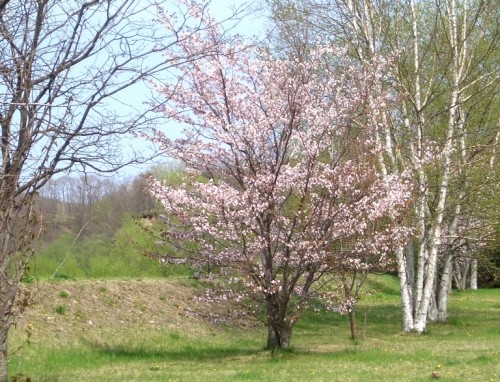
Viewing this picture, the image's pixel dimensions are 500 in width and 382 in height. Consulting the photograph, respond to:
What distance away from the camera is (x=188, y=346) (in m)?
15.9

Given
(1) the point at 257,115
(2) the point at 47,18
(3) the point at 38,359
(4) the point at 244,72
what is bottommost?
(3) the point at 38,359

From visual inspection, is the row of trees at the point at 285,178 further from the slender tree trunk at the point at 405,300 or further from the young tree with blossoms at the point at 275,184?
the slender tree trunk at the point at 405,300

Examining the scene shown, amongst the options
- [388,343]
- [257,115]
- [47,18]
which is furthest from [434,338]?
[47,18]

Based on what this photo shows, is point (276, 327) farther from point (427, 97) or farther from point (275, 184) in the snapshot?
point (427, 97)

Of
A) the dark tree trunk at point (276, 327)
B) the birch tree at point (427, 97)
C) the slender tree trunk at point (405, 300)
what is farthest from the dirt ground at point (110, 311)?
the birch tree at point (427, 97)

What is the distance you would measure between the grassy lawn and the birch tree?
8.62 feet

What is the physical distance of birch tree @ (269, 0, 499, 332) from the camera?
61.1 ft

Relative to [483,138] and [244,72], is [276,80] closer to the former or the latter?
[244,72]

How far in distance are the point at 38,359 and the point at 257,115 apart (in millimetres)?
5519

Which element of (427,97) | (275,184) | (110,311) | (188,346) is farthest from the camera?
(427,97)

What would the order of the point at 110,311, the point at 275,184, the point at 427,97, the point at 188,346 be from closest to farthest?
1. the point at 275,184
2. the point at 188,346
3. the point at 110,311
4. the point at 427,97

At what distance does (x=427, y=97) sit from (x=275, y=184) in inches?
281

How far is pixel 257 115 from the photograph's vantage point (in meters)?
13.6

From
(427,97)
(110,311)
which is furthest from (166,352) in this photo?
(427,97)
